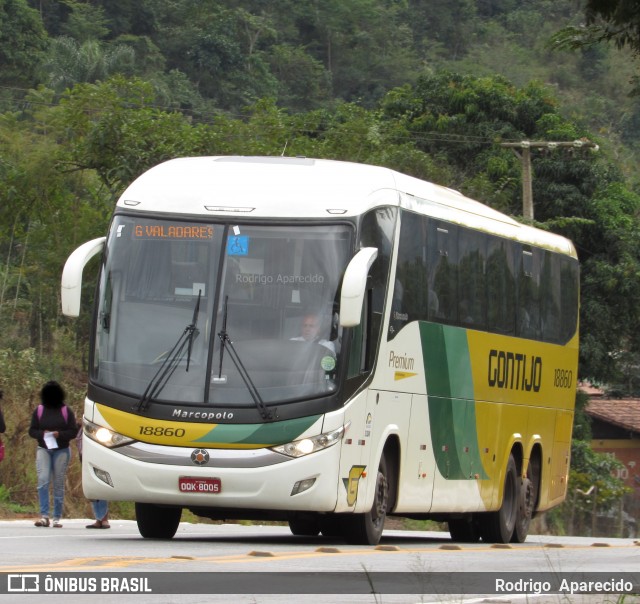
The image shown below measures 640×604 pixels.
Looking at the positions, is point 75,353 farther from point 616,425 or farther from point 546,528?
point 616,425

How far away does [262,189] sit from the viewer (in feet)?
47.6

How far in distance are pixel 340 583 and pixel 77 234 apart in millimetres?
24126

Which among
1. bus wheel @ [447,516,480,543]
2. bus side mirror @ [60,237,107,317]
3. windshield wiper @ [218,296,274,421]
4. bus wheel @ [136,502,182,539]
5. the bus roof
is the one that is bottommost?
bus wheel @ [447,516,480,543]

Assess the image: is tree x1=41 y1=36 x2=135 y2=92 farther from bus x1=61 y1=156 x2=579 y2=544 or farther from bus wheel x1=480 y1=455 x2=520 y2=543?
bus x1=61 y1=156 x2=579 y2=544

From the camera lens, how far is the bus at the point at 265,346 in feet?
44.3

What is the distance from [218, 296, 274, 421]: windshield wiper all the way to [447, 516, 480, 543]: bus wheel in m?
6.33

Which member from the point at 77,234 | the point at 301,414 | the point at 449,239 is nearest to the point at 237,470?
the point at 301,414

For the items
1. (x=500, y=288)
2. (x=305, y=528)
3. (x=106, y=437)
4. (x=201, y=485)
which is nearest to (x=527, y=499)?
(x=500, y=288)

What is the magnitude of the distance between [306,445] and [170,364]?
55.7 inches

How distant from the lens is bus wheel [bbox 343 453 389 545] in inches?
575

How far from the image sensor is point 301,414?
1353cm

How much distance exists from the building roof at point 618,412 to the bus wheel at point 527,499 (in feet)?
117

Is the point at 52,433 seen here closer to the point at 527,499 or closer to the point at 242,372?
the point at 242,372

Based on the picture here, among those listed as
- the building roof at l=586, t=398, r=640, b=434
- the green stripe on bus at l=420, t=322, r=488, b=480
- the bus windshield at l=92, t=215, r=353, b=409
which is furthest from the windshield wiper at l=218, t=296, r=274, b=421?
the building roof at l=586, t=398, r=640, b=434
